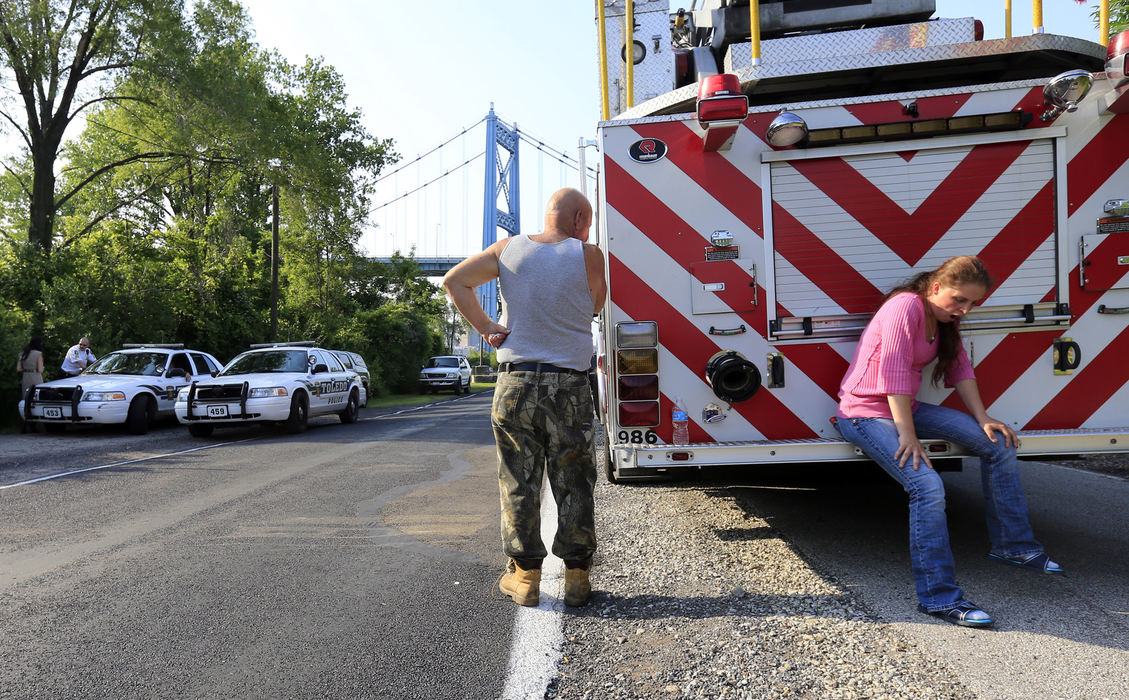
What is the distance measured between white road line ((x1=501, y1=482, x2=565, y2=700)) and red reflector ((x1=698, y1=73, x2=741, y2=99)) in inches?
102

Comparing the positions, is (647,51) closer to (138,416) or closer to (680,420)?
(680,420)

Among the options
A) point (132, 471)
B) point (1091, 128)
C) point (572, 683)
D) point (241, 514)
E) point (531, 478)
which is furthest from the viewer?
point (132, 471)

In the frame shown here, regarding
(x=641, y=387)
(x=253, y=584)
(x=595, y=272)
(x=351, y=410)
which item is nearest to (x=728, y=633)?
(x=641, y=387)

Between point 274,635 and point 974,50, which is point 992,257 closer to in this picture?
point 974,50

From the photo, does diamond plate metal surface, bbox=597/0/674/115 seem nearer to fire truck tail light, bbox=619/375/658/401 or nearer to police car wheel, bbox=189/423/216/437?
fire truck tail light, bbox=619/375/658/401

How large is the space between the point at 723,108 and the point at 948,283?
1362mm

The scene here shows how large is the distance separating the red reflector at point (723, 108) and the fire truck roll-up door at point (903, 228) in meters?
0.42

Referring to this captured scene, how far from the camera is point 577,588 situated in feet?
11.8

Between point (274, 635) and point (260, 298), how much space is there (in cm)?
2585

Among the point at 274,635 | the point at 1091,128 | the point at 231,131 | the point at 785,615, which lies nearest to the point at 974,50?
the point at 1091,128

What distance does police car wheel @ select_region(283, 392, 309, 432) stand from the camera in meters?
13.0

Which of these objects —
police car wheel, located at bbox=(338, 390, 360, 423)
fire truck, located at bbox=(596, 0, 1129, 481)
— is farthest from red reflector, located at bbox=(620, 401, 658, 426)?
police car wheel, located at bbox=(338, 390, 360, 423)

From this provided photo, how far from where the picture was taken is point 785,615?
3.39 m

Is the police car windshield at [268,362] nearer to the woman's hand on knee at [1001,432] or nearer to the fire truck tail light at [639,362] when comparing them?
the fire truck tail light at [639,362]
